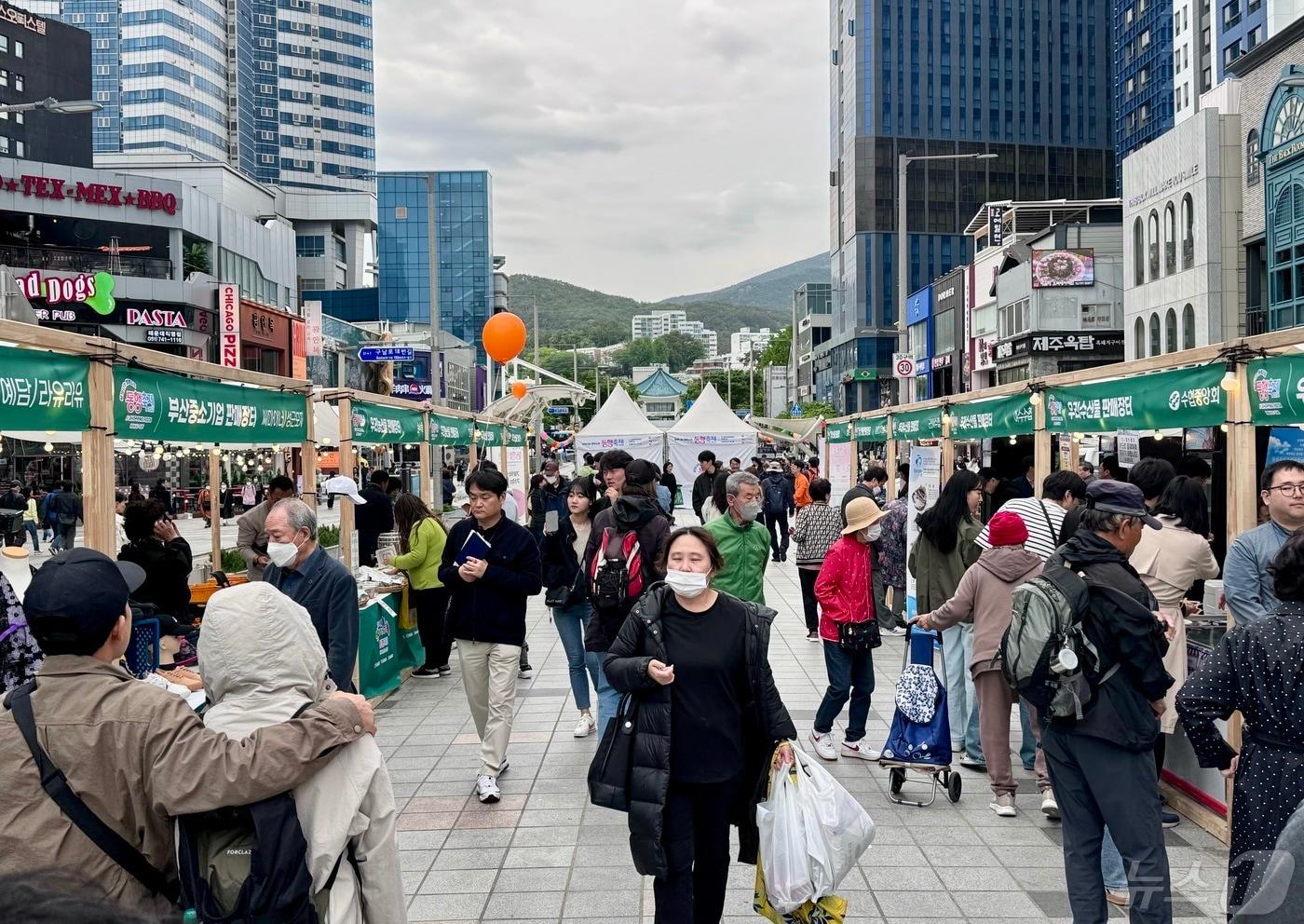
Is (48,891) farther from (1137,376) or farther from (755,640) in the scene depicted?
(1137,376)

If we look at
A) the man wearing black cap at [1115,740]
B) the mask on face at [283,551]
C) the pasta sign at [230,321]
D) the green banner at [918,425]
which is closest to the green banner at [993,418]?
the green banner at [918,425]

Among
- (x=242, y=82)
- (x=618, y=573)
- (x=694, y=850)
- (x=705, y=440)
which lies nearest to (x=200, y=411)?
(x=618, y=573)

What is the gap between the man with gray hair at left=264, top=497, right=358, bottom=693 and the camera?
512 cm

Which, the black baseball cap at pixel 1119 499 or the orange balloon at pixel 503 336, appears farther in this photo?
the orange balloon at pixel 503 336

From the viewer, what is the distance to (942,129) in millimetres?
97438

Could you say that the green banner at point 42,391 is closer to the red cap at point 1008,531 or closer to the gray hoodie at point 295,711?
the gray hoodie at point 295,711

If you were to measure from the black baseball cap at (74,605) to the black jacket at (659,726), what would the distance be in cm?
174

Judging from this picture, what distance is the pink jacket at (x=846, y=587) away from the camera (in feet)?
21.5

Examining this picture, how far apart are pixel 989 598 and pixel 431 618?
18.0ft

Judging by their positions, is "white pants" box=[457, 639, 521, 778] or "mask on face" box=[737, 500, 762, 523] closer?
"white pants" box=[457, 639, 521, 778]

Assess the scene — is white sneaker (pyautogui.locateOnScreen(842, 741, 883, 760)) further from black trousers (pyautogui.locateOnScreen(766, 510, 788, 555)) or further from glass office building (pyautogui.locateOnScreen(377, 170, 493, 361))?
glass office building (pyautogui.locateOnScreen(377, 170, 493, 361))

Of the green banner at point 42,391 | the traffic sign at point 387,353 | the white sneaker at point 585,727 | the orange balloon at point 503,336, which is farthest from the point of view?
the traffic sign at point 387,353

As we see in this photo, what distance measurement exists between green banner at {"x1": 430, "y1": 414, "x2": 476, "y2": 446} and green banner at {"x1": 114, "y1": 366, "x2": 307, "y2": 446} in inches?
139

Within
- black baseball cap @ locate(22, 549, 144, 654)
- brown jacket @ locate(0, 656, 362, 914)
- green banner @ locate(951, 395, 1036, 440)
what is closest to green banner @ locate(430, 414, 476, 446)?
green banner @ locate(951, 395, 1036, 440)
